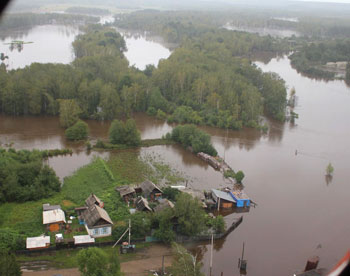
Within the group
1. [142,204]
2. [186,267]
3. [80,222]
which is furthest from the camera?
[142,204]

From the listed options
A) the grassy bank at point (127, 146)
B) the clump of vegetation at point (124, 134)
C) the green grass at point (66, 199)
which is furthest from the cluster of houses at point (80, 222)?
the clump of vegetation at point (124, 134)

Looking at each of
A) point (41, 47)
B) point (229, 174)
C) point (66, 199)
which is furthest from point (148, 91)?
point (41, 47)

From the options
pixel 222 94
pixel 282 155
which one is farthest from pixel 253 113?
pixel 282 155

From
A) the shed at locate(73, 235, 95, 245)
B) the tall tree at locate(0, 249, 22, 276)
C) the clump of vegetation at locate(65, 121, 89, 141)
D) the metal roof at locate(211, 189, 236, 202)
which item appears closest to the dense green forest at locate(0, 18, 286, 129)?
the clump of vegetation at locate(65, 121, 89, 141)

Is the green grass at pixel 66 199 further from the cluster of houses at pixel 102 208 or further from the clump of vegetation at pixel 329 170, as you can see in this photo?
the clump of vegetation at pixel 329 170

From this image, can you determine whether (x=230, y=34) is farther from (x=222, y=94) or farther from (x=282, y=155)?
(x=282, y=155)

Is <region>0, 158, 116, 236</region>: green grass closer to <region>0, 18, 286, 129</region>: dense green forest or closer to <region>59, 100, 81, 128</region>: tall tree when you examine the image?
<region>59, 100, 81, 128</region>: tall tree

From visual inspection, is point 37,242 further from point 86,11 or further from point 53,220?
point 86,11
